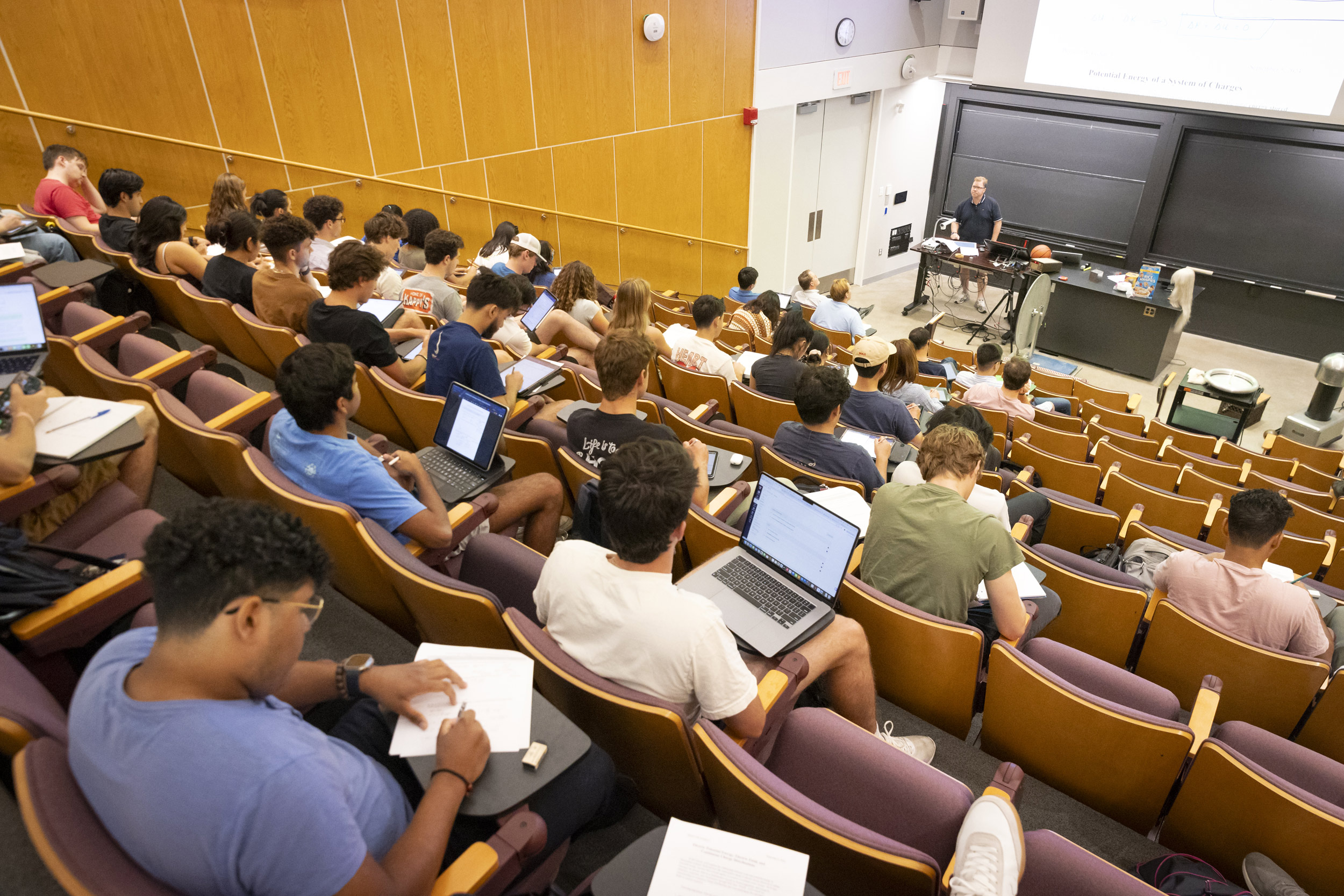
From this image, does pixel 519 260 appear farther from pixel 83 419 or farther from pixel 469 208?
pixel 83 419

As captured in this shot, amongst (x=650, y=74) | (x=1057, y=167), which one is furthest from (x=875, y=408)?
(x=1057, y=167)

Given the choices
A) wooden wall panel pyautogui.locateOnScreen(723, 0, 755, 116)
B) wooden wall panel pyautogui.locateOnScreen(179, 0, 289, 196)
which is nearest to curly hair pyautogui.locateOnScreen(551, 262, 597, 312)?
wooden wall panel pyautogui.locateOnScreen(179, 0, 289, 196)

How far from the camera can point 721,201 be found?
11.1 m

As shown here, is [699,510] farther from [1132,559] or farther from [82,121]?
[82,121]

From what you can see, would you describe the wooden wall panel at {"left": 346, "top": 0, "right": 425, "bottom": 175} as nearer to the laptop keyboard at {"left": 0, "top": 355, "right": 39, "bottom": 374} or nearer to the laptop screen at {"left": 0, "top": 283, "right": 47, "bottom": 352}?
the laptop screen at {"left": 0, "top": 283, "right": 47, "bottom": 352}

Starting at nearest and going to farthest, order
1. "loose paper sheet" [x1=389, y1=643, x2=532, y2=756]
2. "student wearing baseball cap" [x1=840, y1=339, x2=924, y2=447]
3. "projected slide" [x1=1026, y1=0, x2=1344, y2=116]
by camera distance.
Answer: "loose paper sheet" [x1=389, y1=643, x2=532, y2=756] < "student wearing baseball cap" [x1=840, y1=339, x2=924, y2=447] < "projected slide" [x1=1026, y1=0, x2=1344, y2=116]

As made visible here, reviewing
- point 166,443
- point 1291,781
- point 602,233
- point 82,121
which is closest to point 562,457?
point 166,443

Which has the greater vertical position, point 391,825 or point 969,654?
point 391,825

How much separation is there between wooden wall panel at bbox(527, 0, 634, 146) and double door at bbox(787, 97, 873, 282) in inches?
126

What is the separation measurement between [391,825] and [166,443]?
2.35 metres

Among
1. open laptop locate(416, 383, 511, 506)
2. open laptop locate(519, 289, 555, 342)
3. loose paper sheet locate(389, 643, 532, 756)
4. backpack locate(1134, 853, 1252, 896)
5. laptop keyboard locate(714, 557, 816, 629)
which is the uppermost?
loose paper sheet locate(389, 643, 532, 756)

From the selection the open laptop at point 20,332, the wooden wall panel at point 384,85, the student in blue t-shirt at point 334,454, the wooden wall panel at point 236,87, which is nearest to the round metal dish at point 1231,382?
the student in blue t-shirt at point 334,454

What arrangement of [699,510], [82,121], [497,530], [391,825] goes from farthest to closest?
[82,121], [497,530], [699,510], [391,825]

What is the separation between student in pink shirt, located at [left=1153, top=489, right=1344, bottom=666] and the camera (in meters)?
2.78
